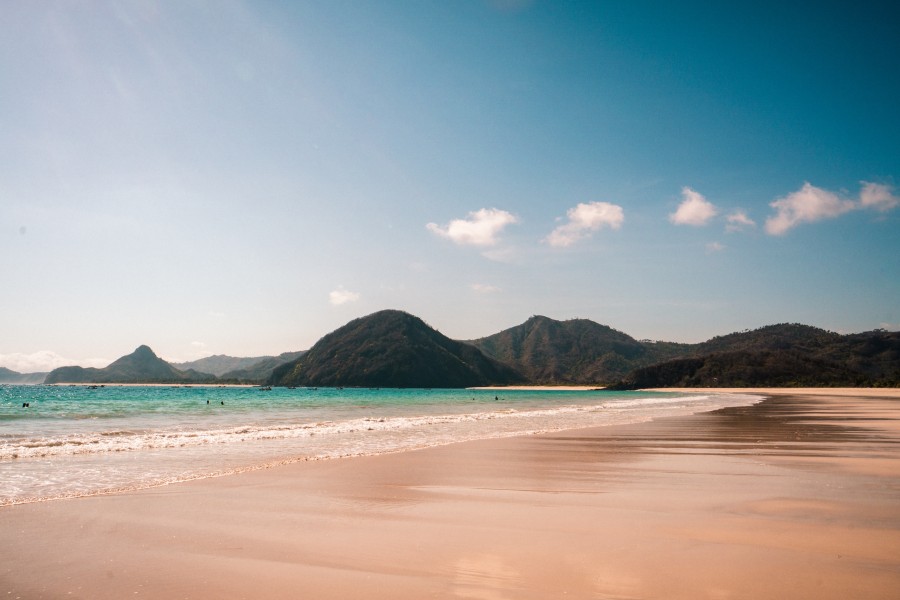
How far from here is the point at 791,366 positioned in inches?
5438

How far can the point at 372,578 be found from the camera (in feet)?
17.1

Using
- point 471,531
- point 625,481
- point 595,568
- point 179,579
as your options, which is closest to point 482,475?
point 625,481

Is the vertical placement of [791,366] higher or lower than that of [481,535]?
higher

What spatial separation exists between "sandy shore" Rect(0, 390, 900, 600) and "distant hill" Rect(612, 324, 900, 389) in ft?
448

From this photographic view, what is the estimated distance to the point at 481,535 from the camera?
6715 millimetres

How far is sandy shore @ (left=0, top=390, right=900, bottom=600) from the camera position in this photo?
4977 millimetres

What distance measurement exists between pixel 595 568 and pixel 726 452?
39.0 feet

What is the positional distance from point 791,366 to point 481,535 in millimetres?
160243

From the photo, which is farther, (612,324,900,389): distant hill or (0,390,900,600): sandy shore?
(612,324,900,389): distant hill

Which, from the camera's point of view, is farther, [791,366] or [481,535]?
[791,366]

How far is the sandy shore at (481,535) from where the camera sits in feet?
16.3

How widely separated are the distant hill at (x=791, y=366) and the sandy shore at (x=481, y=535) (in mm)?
136510

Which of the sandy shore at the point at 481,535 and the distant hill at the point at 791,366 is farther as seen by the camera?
the distant hill at the point at 791,366

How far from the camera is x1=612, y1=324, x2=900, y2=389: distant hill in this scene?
133 m
